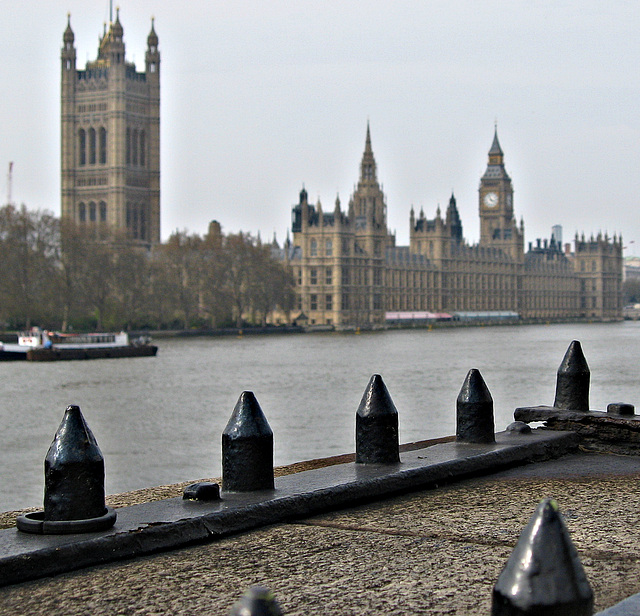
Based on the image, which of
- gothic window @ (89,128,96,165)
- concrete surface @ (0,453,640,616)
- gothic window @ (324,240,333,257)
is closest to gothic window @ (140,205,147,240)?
gothic window @ (89,128,96,165)

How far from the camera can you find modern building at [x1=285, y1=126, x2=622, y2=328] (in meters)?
137

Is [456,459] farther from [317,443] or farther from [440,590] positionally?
[317,443]

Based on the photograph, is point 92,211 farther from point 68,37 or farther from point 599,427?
point 599,427

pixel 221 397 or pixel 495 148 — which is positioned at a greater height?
pixel 495 148

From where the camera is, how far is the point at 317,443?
79.8ft

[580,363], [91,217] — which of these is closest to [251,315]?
[91,217]

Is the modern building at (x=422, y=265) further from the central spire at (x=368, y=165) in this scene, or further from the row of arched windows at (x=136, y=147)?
the row of arched windows at (x=136, y=147)

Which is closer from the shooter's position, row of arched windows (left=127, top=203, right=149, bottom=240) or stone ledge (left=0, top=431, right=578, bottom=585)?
stone ledge (left=0, top=431, right=578, bottom=585)

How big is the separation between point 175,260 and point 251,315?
18.6 m

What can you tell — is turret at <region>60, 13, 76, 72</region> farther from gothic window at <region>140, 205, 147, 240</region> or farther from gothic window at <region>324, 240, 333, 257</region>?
gothic window at <region>324, 240, 333, 257</region>

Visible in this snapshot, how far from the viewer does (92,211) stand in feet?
461

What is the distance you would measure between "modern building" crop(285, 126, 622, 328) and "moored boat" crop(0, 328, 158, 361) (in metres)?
67.0

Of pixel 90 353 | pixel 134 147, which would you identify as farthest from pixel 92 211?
pixel 90 353

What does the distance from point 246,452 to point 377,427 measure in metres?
1.03
